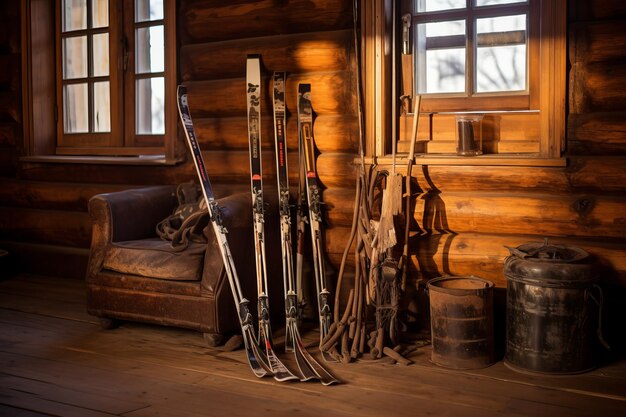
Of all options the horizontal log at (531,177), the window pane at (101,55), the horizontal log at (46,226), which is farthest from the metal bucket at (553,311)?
the window pane at (101,55)

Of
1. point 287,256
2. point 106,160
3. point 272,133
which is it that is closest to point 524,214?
point 287,256

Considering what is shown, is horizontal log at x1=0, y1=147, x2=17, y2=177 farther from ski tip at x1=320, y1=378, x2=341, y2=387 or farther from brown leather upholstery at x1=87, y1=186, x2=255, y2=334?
ski tip at x1=320, y1=378, x2=341, y2=387

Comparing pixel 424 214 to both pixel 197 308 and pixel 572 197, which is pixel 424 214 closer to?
pixel 572 197

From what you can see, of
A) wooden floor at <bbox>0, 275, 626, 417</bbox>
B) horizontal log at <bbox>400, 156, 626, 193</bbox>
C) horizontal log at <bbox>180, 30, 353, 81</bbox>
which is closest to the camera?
wooden floor at <bbox>0, 275, 626, 417</bbox>

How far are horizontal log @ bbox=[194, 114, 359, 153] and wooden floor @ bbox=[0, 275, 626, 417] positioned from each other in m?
1.25

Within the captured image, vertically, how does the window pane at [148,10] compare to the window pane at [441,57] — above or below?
above

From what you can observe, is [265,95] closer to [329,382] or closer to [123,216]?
[123,216]

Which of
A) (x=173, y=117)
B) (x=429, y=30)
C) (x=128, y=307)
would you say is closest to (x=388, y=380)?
(x=128, y=307)

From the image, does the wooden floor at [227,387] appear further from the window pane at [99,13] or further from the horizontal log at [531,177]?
the window pane at [99,13]

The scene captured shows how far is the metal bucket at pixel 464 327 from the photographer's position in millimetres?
3609

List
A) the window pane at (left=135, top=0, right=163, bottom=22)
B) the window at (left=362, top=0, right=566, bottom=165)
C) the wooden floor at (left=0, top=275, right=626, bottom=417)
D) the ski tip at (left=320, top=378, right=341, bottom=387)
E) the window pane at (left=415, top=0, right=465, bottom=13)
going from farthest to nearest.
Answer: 1. the window pane at (left=135, top=0, right=163, bottom=22)
2. the window pane at (left=415, top=0, right=465, bottom=13)
3. the window at (left=362, top=0, right=566, bottom=165)
4. the ski tip at (left=320, top=378, right=341, bottom=387)
5. the wooden floor at (left=0, top=275, right=626, bottom=417)

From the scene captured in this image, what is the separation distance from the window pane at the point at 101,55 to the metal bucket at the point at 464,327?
3199 millimetres

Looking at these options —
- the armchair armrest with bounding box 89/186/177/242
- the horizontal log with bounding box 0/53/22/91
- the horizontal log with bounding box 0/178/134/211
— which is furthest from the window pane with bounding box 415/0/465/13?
the horizontal log with bounding box 0/53/22/91

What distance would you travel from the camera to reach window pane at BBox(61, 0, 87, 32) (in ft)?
19.0
